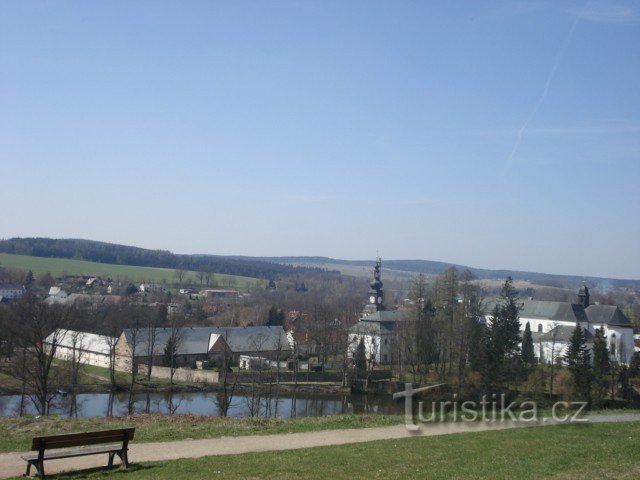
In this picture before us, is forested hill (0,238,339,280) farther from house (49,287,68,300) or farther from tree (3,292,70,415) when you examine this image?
tree (3,292,70,415)

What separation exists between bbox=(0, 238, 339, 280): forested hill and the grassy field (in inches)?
5646

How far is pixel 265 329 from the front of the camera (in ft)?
188

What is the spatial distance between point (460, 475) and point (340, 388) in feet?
117

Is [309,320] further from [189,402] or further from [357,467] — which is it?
[357,467]

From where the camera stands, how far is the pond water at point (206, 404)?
31156 millimetres

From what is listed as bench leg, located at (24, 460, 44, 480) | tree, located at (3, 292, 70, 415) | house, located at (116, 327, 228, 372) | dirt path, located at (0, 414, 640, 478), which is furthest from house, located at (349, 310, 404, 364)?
bench leg, located at (24, 460, 44, 480)

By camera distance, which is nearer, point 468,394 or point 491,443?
point 491,443

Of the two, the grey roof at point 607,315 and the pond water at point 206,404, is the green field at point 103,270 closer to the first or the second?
the grey roof at point 607,315

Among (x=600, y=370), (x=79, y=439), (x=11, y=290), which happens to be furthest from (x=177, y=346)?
(x=11, y=290)

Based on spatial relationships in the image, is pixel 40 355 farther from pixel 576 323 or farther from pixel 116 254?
pixel 116 254

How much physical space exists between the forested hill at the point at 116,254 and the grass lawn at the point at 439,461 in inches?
5882

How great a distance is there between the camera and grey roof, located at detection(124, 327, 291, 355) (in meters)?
49.9

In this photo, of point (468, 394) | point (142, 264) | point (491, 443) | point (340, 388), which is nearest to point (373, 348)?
point (340, 388)

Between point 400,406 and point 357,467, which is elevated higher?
point 357,467
